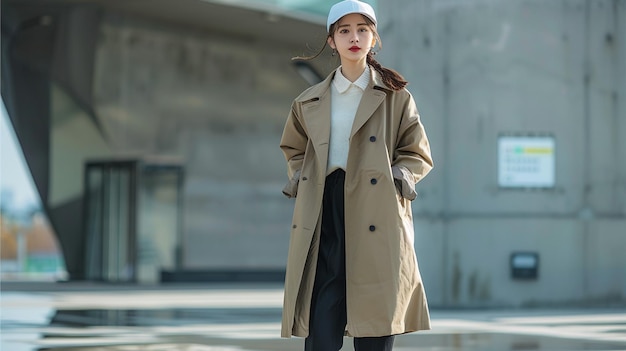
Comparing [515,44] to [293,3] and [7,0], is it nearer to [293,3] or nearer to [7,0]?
[293,3]

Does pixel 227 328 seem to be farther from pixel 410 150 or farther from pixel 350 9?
pixel 350 9

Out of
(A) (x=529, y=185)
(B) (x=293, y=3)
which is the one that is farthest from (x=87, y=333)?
(B) (x=293, y=3)

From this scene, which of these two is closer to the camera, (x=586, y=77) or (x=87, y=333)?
(x=87, y=333)

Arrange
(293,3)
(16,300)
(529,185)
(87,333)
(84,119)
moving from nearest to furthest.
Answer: (87,333) < (529,185) < (16,300) < (293,3) < (84,119)

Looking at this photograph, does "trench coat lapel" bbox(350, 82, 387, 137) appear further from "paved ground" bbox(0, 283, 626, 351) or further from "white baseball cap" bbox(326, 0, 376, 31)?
"paved ground" bbox(0, 283, 626, 351)

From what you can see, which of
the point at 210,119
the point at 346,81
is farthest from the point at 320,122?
the point at 210,119

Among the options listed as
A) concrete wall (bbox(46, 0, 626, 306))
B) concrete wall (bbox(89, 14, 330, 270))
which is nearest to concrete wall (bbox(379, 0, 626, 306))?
concrete wall (bbox(46, 0, 626, 306))

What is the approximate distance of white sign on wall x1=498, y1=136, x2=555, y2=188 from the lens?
42.1 ft

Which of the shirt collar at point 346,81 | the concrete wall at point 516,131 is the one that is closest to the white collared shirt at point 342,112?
the shirt collar at point 346,81

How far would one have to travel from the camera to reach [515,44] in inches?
509

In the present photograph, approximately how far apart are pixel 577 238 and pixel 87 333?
5.72 metres

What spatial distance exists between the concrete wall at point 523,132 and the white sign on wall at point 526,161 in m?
0.07

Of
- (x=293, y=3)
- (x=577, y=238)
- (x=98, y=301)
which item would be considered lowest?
(x=98, y=301)

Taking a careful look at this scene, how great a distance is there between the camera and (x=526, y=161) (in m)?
12.9
